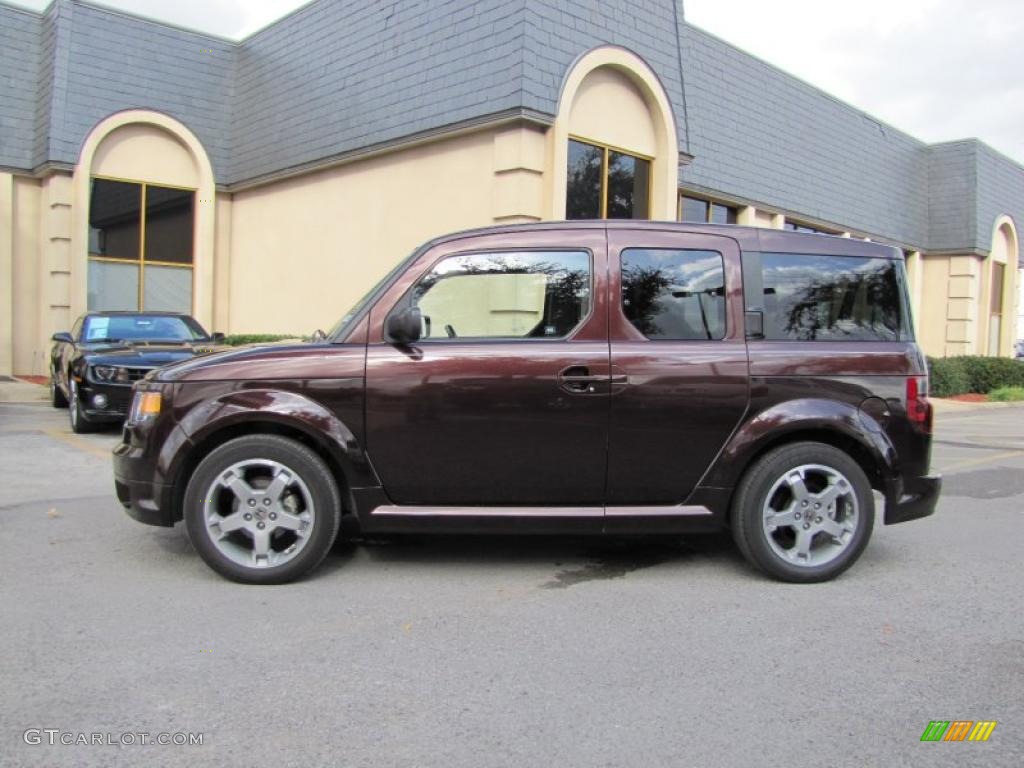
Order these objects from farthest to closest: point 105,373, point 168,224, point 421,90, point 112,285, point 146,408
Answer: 1. point 168,224
2. point 112,285
3. point 421,90
4. point 105,373
5. point 146,408

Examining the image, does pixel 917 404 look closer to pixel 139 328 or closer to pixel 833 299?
pixel 833 299

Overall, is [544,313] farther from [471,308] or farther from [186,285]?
[186,285]

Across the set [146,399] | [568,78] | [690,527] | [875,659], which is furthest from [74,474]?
[568,78]

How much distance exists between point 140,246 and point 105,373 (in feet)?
29.4

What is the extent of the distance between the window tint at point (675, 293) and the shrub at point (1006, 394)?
18.4 metres

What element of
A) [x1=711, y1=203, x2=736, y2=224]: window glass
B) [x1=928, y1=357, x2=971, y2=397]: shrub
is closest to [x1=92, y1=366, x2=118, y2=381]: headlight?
[x1=711, y1=203, x2=736, y2=224]: window glass

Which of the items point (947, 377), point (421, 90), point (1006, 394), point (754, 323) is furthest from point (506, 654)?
point (1006, 394)

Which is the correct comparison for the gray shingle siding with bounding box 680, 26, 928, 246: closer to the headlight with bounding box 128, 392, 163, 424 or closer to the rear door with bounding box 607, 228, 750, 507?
the rear door with bounding box 607, 228, 750, 507

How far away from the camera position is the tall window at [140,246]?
16953 mm

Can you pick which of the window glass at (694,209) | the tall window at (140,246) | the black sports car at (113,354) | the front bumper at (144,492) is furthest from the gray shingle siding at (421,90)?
the front bumper at (144,492)

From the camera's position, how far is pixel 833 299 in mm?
4988

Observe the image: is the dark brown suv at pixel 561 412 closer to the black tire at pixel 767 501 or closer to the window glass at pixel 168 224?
the black tire at pixel 767 501

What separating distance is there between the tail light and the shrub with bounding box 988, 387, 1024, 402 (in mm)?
17693

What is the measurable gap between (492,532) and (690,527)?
1.12 meters
